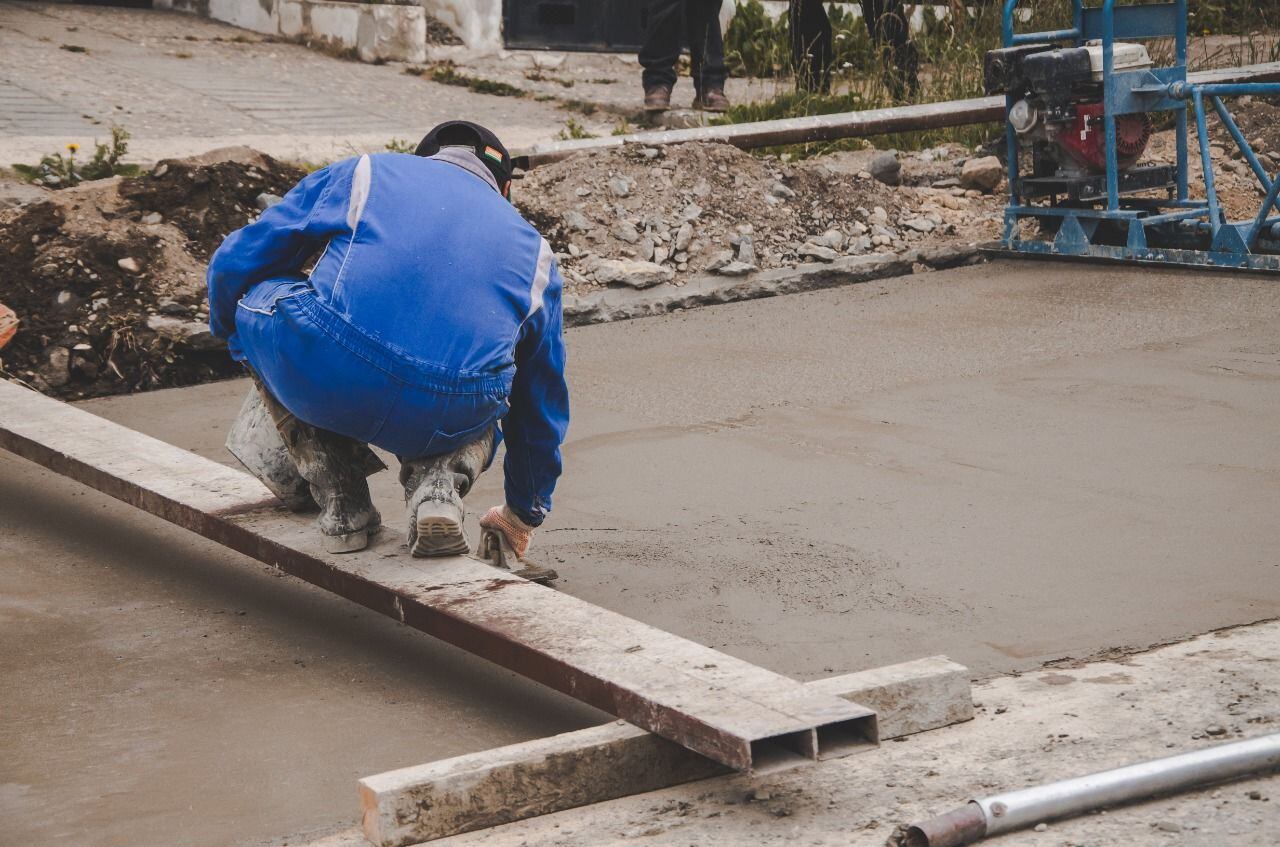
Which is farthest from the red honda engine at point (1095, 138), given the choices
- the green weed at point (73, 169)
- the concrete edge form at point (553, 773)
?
the concrete edge form at point (553, 773)

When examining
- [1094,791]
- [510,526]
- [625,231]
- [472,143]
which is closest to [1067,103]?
[625,231]

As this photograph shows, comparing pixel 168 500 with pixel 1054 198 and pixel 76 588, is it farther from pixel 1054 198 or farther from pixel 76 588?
pixel 1054 198

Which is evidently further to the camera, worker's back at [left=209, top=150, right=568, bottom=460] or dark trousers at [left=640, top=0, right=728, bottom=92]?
dark trousers at [left=640, top=0, right=728, bottom=92]

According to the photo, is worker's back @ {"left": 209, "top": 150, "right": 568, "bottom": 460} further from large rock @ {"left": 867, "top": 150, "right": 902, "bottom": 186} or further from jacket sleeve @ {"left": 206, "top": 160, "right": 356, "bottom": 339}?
large rock @ {"left": 867, "top": 150, "right": 902, "bottom": 186}

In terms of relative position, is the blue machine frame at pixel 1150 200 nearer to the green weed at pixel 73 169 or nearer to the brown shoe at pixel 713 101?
the brown shoe at pixel 713 101

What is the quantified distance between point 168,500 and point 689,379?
8.34 ft

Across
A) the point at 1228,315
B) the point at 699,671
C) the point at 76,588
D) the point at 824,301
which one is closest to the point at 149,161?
the point at 824,301

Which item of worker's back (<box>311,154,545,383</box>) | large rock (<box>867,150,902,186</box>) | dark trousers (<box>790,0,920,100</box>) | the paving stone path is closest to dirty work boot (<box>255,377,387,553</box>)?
worker's back (<box>311,154,545,383</box>)

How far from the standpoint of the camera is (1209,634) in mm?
3283

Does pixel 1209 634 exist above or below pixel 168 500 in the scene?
below

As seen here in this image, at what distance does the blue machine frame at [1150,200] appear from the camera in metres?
7.12

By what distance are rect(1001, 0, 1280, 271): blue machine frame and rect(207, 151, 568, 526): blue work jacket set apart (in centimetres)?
463

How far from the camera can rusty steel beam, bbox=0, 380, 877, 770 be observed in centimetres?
247

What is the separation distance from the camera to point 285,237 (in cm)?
319
